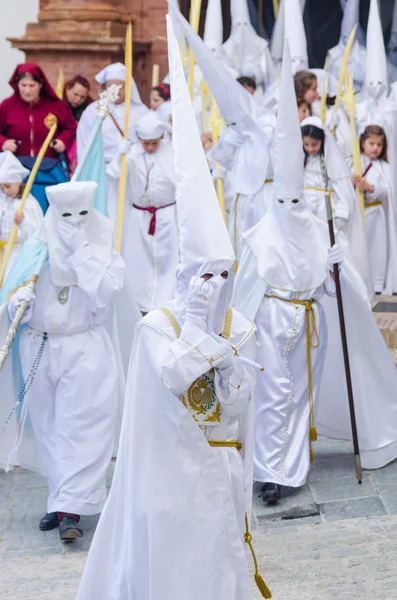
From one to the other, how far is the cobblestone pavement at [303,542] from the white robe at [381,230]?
374 centimetres

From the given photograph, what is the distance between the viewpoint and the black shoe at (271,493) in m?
7.53

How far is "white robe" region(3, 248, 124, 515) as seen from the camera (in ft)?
23.4

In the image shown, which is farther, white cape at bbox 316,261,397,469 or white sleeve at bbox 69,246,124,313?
white cape at bbox 316,261,397,469

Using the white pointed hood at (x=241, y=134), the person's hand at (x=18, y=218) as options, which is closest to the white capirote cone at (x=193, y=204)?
the white pointed hood at (x=241, y=134)

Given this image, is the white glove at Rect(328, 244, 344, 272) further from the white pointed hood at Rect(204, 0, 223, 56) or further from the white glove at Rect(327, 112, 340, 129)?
the white pointed hood at Rect(204, 0, 223, 56)

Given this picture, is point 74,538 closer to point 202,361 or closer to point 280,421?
point 280,421

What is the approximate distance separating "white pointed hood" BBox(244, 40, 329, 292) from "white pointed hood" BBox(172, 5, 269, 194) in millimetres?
880

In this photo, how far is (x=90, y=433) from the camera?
7.23m

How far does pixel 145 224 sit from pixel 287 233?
3832 millimetres

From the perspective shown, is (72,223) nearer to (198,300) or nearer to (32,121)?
(198,300)

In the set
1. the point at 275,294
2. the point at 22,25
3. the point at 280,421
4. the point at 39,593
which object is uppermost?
the point at 22,25

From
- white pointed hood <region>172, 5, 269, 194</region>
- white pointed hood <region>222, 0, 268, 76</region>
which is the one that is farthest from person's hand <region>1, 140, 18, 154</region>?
white pointed hood <region>222, 0, 268, 76</region>

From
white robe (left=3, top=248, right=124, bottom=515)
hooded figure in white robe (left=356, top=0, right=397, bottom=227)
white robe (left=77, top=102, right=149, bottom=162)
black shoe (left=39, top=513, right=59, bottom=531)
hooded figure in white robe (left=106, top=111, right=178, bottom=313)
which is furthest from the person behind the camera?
hooded figure in white robe (left=356, top=0, right=397, bottom=227)

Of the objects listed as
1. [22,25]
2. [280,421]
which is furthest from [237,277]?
[22,25]
